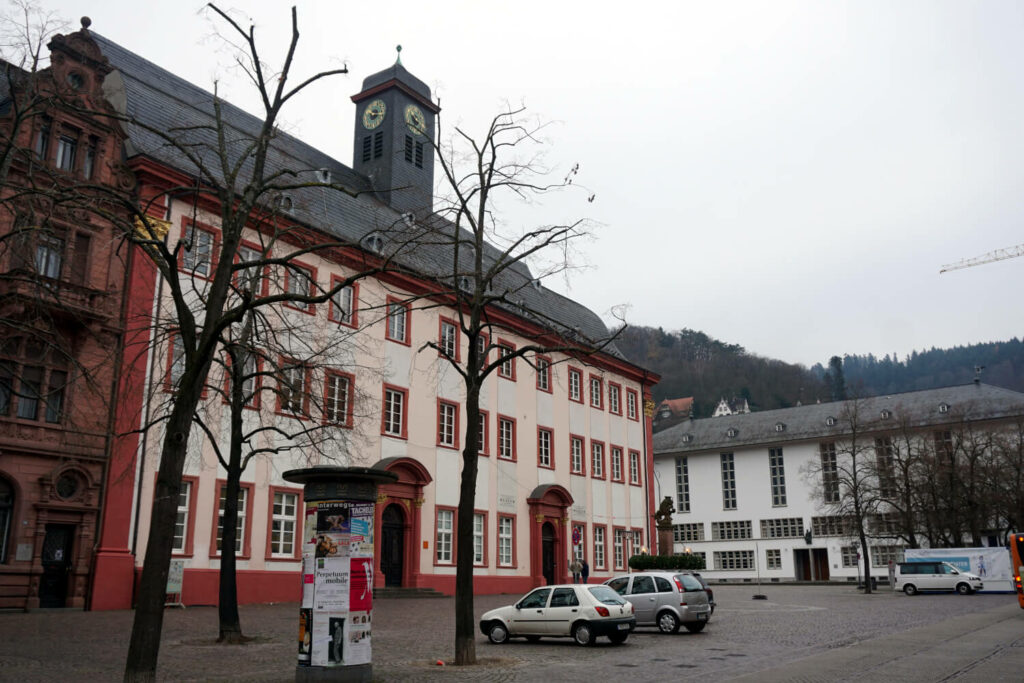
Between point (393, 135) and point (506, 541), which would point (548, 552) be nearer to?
point (506, 541)

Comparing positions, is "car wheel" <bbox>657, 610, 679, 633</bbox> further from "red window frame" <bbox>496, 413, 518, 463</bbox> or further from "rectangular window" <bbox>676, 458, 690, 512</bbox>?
"rectangular window" <bbox>676, 458, 690, 512</bbox>

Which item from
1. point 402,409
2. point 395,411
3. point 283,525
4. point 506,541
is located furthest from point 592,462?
point 283,525

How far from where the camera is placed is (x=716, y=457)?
84.0m

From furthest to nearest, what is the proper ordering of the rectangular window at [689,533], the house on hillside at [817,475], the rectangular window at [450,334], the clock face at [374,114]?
the rectangular window at [689,533]
the house on hillside at [817,475]
the clock face at [374,114]
the rectangular window at [450,334]

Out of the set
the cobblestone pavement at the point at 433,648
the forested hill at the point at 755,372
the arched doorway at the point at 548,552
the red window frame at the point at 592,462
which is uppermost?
the forested hill at the point at 755,372

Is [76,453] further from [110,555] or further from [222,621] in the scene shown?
[222,621]

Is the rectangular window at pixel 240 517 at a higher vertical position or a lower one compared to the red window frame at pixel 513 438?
lower

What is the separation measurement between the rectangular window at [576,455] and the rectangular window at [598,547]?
10.5ft

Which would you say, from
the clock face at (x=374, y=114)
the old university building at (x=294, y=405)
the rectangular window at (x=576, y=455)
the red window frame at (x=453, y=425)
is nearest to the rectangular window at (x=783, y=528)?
the old university building at (x=294, y=405)

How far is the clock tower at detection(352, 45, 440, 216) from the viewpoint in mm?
42688

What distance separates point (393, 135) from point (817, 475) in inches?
2053

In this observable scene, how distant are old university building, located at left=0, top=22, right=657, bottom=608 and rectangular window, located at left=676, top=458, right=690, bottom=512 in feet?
117

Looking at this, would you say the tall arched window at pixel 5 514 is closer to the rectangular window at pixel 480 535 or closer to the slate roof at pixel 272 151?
the slate roof at pixel 272 151

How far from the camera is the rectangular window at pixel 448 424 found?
35.9 m
